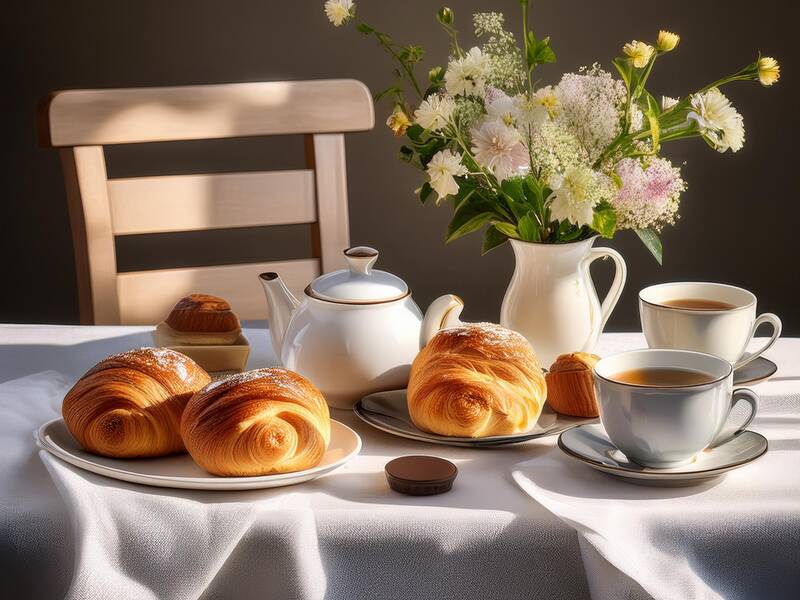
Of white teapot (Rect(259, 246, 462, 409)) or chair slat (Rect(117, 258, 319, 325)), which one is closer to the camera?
white teapot (Rect(259, 246, 462, 409))

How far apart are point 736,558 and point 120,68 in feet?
7.35

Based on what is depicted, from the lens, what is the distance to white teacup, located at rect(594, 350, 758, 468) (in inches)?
33.2

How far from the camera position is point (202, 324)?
117cm

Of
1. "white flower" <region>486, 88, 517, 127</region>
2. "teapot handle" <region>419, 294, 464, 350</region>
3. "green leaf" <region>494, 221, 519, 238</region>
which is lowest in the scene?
"teapot handle" <region>419, 294, 464, 350</region>

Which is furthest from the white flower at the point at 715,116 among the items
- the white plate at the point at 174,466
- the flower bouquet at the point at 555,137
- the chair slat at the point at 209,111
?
the chair slat at the point at 209,111

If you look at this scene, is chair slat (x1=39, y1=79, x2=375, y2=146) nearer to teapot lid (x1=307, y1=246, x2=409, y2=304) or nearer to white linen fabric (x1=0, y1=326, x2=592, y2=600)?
teapot lid (x1=307, y1=246, x2=409, y2=304)

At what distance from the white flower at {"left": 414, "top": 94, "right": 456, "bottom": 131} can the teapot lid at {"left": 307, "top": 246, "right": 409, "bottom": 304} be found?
0.14 metres

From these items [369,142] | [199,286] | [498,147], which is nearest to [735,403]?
[498,147]

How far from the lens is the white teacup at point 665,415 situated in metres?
0.84

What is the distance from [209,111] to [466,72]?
0.80 metres

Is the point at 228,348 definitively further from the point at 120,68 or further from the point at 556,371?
the point at 120,68

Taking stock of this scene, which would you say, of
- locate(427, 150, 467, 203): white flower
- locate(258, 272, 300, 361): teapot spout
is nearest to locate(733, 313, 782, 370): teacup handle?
locate(427, 150, 467, 203): white flower

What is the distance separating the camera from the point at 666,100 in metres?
1.10

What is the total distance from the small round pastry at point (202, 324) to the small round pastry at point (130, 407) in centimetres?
25
